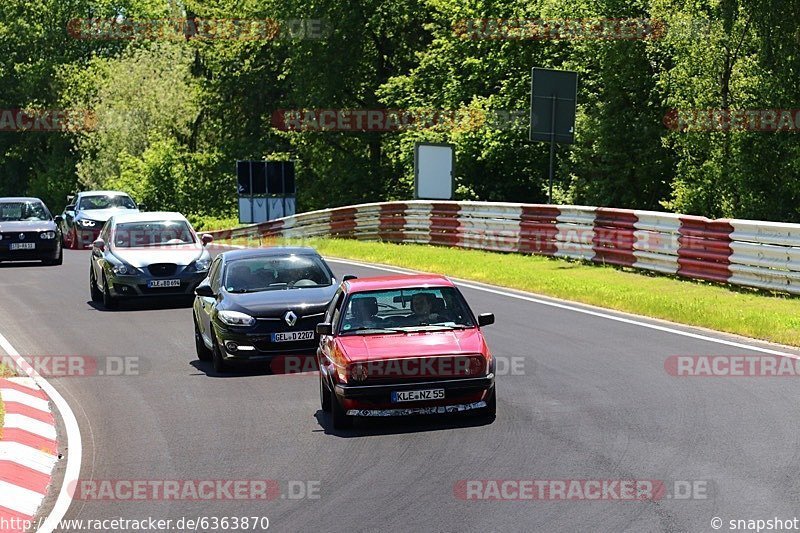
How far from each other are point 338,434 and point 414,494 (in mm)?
2487

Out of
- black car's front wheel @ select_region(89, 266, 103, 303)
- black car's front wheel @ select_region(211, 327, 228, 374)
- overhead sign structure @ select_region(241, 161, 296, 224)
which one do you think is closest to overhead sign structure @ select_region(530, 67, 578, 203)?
black car's front wheel @ select_region(89, 266, 103, 303)

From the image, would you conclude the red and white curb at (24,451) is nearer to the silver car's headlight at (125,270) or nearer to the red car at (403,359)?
the red car at (403,359)

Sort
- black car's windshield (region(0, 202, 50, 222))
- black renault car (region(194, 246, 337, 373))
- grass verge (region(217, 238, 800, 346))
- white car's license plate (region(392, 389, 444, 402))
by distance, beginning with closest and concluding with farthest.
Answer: white car's license plate (region(392, 389, 444, 402)) < black renault car (region(194, 246, 337, 373)) < grass verge (region(217, 238, 800, 346)) < black car's windshield (region(0, 202, 50, 222))

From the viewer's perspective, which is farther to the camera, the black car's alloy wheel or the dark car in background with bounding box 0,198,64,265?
the dark car in background with bounding box 0,198,64,265

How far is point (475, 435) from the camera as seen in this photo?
1093 cm

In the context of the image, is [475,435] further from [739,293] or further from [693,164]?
[693,164]

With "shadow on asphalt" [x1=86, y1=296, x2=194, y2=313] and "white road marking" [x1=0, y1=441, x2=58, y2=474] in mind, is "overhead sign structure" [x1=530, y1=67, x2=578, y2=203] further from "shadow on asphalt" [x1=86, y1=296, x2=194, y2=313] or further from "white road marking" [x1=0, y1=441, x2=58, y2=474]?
"white road marking" [x1=0, y1=441, x2=58, y2=474]

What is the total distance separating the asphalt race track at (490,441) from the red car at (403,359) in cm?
25

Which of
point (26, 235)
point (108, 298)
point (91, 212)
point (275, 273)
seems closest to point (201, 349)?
point (275, 273)

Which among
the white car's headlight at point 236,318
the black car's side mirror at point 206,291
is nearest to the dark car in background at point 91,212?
the black car's side mirror at point 206,291

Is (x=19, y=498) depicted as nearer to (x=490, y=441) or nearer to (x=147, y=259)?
(x=490, y=441)

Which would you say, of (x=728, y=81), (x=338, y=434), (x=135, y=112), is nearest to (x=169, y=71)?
(x=135, y=112)

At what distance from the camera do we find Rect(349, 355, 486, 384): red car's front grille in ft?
37.0

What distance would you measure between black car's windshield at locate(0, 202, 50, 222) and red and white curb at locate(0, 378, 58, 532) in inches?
738
